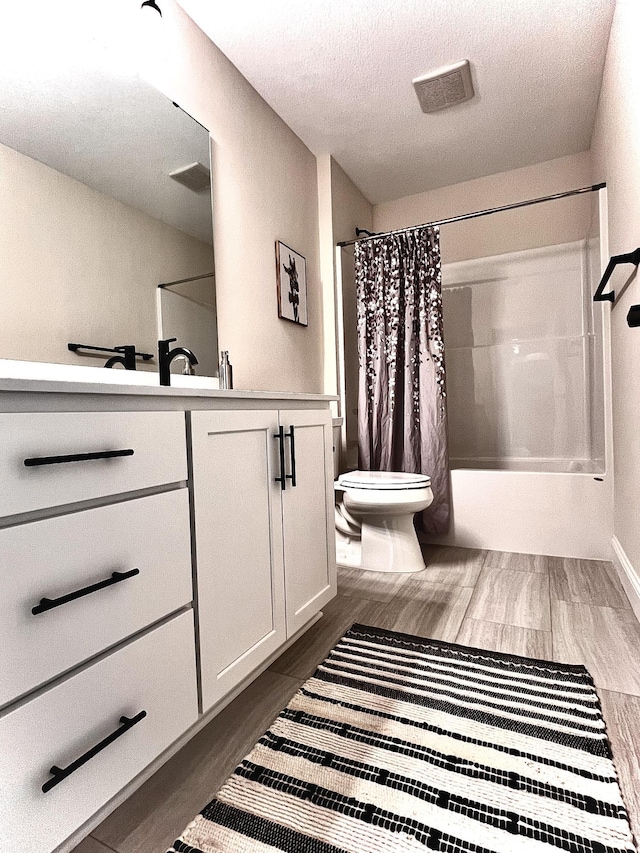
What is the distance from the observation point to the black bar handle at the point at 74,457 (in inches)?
25.8

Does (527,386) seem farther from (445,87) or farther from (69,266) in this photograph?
(69,266)

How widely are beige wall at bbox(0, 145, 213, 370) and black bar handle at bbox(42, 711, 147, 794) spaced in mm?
842

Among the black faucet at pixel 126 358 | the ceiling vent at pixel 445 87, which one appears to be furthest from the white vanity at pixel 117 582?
the ceiling vent at pixel 445 87

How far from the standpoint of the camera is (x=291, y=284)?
2.43 m

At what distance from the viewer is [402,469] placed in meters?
2.64

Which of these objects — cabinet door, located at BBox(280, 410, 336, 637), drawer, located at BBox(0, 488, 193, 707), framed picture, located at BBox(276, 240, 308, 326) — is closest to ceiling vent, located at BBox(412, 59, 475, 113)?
framed picture, located at BBox(276, 240, 308, 326)

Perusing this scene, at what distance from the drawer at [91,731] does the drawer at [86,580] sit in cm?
4

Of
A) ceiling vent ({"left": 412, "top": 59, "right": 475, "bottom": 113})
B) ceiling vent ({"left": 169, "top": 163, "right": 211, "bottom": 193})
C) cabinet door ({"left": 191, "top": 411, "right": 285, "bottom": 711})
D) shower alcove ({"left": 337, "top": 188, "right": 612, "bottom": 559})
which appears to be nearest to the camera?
cabinet door ({"left": 191, "top": 411, "right": 285, "bottom": 711})

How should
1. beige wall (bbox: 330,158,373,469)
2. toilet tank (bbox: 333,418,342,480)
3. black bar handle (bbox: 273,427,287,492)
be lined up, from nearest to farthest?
black bar handle (bbox: 273,427,287,492), toilet tank (bbox: 333,418,342,480), beige wall (bbox: 330,158,373,469)

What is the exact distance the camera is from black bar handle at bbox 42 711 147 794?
2.16ft

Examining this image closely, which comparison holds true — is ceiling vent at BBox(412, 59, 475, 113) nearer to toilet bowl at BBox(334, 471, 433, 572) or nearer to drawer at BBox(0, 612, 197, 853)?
toilet bowl at BBox(334, 471, 433, 572)

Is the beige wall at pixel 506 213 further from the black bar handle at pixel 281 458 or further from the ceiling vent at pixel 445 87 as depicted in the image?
the black bar handle at pixel 281 458

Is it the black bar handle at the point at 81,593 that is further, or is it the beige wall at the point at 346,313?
the beige wall at the point at 346,313

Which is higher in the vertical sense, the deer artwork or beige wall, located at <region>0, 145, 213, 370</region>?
the deer artwork
